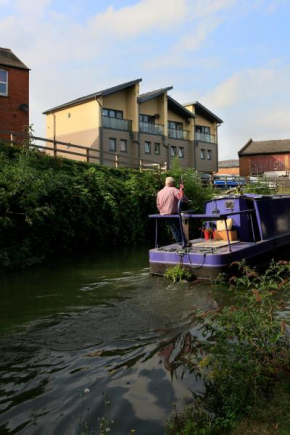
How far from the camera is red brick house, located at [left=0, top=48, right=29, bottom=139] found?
24.0 m

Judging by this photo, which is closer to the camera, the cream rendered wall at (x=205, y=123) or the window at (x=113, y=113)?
the window at (x=113, y=113)

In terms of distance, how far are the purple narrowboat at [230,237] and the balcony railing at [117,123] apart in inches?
1030

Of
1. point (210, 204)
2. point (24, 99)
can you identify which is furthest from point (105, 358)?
point (24, 99)

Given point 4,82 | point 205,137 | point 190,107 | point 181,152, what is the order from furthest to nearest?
point 205,137
point 190,107
point 181,152
point 4,82

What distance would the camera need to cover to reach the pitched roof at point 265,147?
61062 mm

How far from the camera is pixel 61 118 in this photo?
4097cm

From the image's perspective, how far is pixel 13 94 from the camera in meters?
24.3

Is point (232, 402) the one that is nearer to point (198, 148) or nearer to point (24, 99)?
point (24, 99)

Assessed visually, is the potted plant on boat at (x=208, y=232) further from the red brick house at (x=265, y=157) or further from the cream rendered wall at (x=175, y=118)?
the red brick house at (x=265, y=157)

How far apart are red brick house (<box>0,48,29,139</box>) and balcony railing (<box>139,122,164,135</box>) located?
16.7 metres

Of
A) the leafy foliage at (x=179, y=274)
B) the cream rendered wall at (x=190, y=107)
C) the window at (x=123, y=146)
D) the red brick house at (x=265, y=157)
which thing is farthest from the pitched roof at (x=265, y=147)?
the leafy foliage at (x=179, y=274)

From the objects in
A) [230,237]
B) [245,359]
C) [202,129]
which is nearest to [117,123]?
[202,129]

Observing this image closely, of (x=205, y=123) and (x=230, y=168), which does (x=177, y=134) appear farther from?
(x=230, y=168)

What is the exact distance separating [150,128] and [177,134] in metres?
4.71
